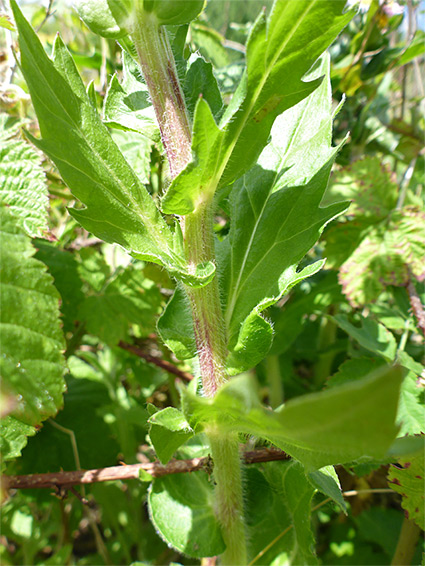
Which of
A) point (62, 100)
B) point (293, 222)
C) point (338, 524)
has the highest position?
point (62, 100)

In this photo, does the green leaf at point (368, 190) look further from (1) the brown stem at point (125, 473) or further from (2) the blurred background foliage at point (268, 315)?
(1) the brown stem at point (125, 473)

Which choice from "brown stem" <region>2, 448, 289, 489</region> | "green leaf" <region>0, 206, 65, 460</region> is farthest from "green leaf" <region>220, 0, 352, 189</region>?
"brown stem" <region>2, 448, 289, 489</region>

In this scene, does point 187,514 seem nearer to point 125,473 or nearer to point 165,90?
point 125,473

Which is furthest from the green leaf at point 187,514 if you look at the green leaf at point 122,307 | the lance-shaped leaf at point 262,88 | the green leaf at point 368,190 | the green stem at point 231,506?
the green leaf at point 368,190

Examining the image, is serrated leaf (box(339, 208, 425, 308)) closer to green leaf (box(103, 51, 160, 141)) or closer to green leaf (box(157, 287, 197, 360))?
green leaf (box(157, 287, 197, 360))

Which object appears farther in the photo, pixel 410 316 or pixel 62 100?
pixel 410 316

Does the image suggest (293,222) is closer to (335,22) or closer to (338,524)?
(335,22)

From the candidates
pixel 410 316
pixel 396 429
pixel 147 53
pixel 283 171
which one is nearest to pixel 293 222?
pixel 283 171
